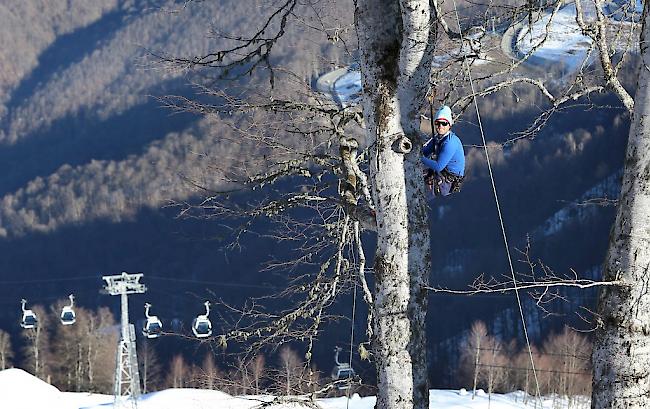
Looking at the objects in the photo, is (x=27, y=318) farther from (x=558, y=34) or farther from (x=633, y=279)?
(x=633, y=279)

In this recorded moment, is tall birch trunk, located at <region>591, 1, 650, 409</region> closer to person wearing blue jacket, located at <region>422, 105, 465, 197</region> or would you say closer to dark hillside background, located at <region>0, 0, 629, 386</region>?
person wearing blue jacket, located at <region>422, 105, 465, 197</region>

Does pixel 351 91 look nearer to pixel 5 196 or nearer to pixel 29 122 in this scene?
pixel 5 196

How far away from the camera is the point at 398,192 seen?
4270 millimetres

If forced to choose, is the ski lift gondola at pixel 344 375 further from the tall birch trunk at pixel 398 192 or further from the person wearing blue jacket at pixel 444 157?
the person wearing blue jacket at pixel 444 157

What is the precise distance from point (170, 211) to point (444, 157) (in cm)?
3304

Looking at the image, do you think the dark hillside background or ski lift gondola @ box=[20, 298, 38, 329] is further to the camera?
the dark hillside background

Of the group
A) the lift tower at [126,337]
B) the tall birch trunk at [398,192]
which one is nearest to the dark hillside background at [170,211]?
the lift tower at [126,337]

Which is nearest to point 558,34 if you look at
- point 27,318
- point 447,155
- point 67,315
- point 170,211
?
point 447,155

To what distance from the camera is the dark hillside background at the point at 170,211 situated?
62.7 meters

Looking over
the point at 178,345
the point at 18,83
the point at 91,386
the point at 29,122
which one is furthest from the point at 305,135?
the point at 18,83

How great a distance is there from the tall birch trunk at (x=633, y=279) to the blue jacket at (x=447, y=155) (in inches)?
56.2

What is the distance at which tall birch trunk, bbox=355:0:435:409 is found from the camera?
4270 millimetres

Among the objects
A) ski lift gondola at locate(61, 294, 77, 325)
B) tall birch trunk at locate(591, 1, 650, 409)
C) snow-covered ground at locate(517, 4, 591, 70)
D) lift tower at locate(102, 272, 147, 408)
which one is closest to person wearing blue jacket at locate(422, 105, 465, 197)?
snow-covered ground at locate(517, 4, 591, 70)

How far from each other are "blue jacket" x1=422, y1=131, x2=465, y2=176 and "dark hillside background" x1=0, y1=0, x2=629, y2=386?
767 inches
